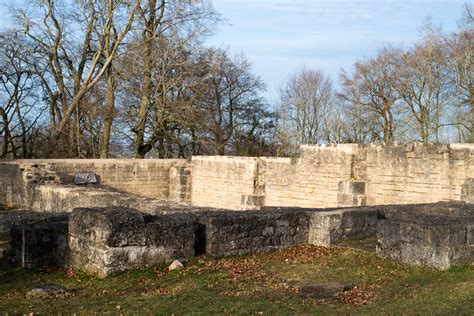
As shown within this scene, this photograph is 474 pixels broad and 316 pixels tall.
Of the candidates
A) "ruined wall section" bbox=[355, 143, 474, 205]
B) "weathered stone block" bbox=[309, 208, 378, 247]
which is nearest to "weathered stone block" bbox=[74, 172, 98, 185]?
"ruined wall section" bbox=[355, 143, 474, 205]

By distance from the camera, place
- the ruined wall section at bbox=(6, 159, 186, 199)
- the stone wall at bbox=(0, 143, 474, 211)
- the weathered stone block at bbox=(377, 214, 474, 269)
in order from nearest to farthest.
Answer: the weathered stone block at bbox=(377, 214, 474, 269) < the stone wall at bbox=(0, 143, 474, 211) < the ruined wall section at bbox=(6, 159, 186, 199)

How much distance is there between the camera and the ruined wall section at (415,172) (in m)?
14.6

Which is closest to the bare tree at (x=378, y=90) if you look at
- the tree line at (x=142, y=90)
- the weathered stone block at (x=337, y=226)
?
the tree line at (x=142, y=90)

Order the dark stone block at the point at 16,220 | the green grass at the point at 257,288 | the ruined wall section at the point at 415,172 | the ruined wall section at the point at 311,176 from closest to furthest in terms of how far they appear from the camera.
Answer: the green grass at the point at 257,288
the dark stone block at the point at 16,220
the ruined wall section at the point at 415,172
the ruined wall section at the point at 311,176

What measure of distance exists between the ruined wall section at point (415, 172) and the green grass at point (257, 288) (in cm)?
632

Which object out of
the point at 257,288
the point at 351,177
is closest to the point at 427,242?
the point at 257,288

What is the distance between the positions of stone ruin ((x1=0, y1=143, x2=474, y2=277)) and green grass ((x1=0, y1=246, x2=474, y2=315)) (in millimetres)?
275

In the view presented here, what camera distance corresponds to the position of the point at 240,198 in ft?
72.7

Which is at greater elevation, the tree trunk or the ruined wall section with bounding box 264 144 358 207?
the tree trunk

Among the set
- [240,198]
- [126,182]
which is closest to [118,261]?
[240,198]

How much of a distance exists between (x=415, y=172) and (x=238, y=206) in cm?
816

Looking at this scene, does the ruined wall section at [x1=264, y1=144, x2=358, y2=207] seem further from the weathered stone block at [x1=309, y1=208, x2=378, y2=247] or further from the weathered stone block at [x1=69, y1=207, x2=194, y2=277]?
the weathered stone block at [x1=69, y1=207, x2=194, y2=277]

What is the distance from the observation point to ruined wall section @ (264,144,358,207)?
17.7 metres

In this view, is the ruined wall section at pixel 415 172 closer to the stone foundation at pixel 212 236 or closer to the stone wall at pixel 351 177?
the stone wall at pixel 351 177
